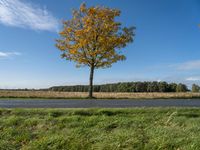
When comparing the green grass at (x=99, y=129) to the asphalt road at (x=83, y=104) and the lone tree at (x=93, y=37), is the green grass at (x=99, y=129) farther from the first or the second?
the lone tree at (x=93, y=37)

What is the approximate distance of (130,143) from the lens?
8133 mm

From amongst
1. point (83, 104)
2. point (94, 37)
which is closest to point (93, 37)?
point (94, 37)

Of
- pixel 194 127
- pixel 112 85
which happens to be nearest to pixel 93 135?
pixel 194 127

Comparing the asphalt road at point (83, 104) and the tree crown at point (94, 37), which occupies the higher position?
the tree crown at point (94, 37)

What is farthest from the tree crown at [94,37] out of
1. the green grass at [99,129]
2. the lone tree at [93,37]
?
the green grass at [99,129]

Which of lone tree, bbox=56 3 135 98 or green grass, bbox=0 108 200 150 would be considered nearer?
green grass, bbox=0 108 200 150

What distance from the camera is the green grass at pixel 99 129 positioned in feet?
26.7

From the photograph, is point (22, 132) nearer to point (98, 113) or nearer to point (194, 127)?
point (98, 113)

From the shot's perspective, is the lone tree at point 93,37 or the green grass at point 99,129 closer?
the green grass at point 99,129

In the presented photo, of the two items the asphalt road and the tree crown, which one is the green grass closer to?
the asphalt road

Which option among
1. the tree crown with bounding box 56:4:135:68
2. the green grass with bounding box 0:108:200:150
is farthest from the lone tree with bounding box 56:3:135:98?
the green grass with bounding box 0:108:200:150

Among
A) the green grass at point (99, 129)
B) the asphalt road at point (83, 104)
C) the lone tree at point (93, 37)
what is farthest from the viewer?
the lone tree at point (93, 37)

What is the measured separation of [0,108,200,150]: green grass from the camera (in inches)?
320

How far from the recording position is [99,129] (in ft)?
31.3
